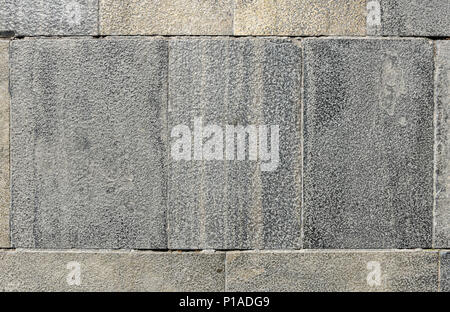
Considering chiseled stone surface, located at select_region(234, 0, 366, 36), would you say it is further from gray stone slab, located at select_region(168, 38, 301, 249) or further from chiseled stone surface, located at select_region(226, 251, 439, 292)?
chiseled stone surface, located at select_region(226, 251, 439, 292)

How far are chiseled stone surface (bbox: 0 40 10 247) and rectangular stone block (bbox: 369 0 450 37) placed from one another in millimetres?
4408

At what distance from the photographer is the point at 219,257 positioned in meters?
4.02

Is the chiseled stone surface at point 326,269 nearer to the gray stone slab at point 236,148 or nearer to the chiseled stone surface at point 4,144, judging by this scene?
the gray stone slab at point 236,148

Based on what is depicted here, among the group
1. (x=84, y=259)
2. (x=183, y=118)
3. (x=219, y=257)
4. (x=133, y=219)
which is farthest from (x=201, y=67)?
(x=84, y=259)

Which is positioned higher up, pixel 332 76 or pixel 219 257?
pixel 332 76

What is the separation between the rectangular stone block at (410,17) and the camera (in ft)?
13.1

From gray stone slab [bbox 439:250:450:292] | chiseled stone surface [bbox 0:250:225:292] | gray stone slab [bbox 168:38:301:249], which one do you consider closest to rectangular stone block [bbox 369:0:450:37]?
gray stone slab [bbox 168:38:301:249]

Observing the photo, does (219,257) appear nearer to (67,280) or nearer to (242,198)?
(242,198)

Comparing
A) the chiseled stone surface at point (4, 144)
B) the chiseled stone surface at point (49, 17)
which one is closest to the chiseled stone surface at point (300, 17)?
the chiseled stone surface at point (49, 17)

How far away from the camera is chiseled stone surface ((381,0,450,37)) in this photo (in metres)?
4.00

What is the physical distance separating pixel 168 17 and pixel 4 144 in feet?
8.01

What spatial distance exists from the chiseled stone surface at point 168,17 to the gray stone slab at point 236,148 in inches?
6.7
